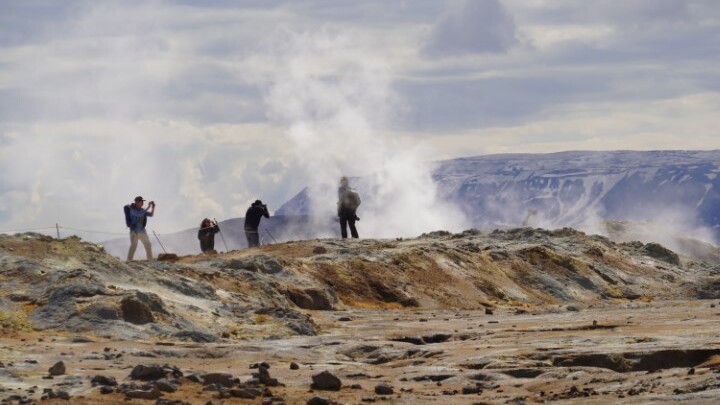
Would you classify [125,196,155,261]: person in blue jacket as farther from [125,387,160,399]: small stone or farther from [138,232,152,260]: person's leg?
[125,387,160,399]: small stone

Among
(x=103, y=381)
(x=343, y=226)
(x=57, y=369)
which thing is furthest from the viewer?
(x=343, y=226)

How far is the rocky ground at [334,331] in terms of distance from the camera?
19.2 m

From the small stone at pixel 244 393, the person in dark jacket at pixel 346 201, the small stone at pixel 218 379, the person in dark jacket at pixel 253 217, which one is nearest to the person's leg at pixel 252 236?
the person in dark jacket at pixel 253 217

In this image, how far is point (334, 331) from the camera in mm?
30406

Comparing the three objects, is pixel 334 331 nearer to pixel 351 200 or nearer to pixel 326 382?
pixel 326 382

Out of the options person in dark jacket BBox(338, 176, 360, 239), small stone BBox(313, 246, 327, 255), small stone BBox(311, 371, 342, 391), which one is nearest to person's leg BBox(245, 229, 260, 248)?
person in dark jacket BBox(338, 176, 360, 239)

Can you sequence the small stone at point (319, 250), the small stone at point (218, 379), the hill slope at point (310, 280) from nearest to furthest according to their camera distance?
the small stone at point (218, 379) < the hill slope at point (310, 280) < the small stone at point (319, 250)

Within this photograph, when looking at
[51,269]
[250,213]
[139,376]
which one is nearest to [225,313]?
[51,269]

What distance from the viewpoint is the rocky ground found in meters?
A: 19.2

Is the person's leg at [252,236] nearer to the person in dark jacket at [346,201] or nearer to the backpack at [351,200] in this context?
the person in dark jacket at [346,201]

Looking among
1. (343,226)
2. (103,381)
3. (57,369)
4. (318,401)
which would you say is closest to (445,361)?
(318,401)

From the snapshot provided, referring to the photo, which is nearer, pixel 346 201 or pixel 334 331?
pixel 334 331

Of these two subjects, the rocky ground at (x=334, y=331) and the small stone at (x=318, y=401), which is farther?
the rocky ground at (x=334, y=331)

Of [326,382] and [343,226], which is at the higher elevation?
[343,226]
